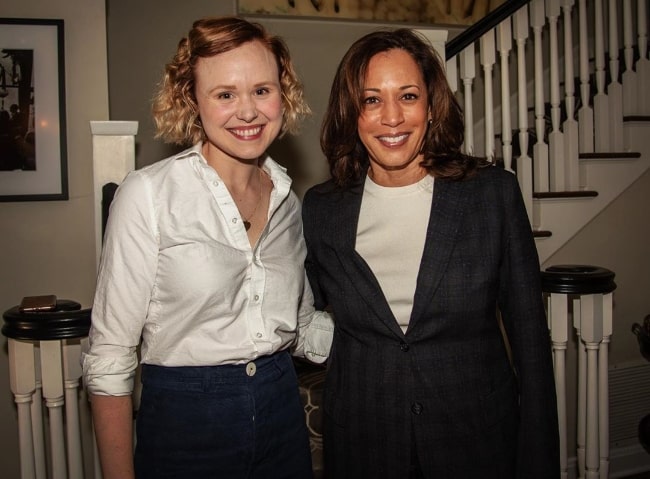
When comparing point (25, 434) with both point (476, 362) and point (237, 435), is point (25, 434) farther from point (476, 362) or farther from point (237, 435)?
point (476, 362)

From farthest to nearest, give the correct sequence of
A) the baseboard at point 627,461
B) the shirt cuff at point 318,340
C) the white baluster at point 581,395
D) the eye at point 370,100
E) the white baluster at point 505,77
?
the baseboard at point 627,461
the white baluster at point 505,77
the white baluster at point 581,395
the shirt cuff at point 318,340
the eye at point 370,100

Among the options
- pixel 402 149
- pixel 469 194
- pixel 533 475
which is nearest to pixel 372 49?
pixel 402 149

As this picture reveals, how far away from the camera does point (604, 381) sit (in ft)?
7.33

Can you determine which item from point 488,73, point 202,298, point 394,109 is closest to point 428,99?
point 394,109

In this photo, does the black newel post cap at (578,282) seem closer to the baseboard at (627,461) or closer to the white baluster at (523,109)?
the white baluster at (523,109)

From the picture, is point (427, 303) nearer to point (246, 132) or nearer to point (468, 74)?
point (246, 132)

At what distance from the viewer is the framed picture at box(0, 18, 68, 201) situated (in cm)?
269

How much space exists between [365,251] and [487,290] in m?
0.30

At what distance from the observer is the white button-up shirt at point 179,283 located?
130 centimetres

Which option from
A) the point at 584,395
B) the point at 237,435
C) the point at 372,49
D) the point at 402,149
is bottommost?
the point at 584,395


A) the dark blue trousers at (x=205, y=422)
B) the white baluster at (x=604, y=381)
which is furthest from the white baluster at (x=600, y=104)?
the dark blue trousers at (x=205, y=422)

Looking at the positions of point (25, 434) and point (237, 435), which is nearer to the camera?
point (237, 435)

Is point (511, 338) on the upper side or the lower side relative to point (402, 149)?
lower

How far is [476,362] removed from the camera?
141 cm
